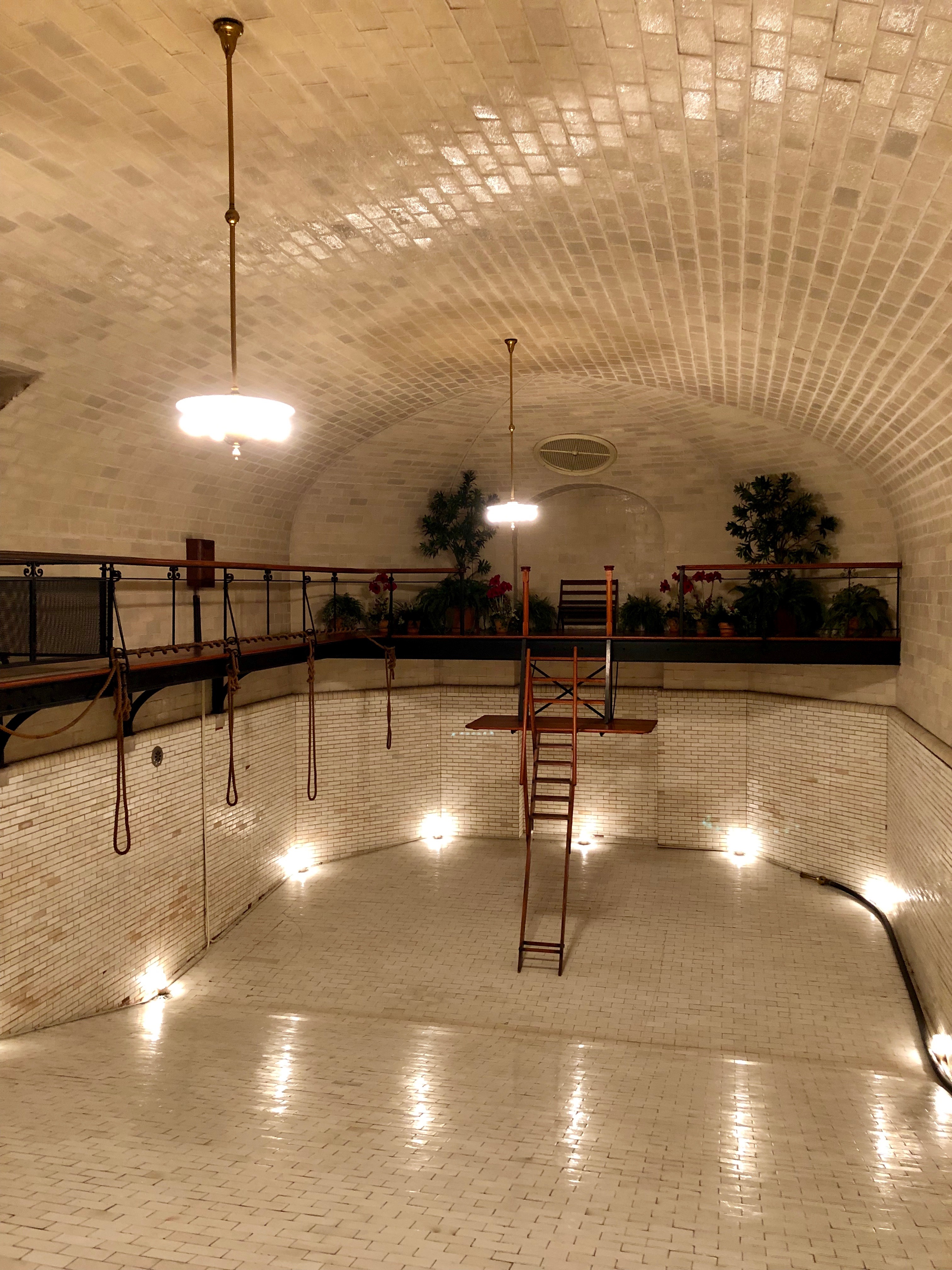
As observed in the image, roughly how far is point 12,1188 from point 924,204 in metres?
7.39

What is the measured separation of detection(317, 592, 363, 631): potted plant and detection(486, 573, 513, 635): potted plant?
2.03 metres

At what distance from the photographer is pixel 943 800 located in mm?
8594

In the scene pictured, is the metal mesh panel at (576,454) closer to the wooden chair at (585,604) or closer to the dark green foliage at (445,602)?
the wooden chair at (585,604)

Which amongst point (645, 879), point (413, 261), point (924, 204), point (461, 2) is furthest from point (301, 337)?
point (645, 879)

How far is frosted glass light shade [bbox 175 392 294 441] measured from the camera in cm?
471

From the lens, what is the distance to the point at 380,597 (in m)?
14.5

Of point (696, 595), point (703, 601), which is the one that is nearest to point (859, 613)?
point (696, 595)

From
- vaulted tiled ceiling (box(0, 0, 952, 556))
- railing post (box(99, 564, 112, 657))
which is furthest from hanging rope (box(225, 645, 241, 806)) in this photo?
railing post (box(99, 564, 112, 657))

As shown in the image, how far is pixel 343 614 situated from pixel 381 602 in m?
0.62

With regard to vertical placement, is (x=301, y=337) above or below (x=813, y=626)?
above

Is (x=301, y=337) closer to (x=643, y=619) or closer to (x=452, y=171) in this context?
(x=452, y=171)

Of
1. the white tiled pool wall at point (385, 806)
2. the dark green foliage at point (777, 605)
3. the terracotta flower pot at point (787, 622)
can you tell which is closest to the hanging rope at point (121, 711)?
the white tiled pool wall at point (385, 806)

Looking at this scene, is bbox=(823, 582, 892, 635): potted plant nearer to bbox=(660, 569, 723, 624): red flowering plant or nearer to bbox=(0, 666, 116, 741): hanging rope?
bbox=(660, 569, 723, 624): red flowering plant

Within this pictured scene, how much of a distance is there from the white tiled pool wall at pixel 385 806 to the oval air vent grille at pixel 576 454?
3.62m
